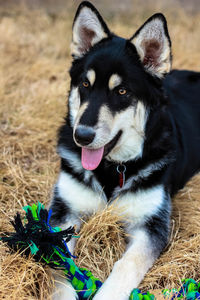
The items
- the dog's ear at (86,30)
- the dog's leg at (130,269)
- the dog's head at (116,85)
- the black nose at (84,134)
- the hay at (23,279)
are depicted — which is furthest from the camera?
the dog's ear at (86,30)

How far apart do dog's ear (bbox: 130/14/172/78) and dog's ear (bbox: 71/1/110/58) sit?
278 millimetres

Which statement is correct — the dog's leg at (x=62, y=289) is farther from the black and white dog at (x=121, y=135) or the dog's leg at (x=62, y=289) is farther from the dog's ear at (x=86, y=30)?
the dog's ear at (x=86, y=30)

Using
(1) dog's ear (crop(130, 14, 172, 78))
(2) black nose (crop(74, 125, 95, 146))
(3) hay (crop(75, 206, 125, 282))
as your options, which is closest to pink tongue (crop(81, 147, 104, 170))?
(2) black nose (crop(74, 125, 95, 146))

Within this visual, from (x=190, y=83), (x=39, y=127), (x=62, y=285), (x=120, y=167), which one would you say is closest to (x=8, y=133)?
(x=39, y=127)

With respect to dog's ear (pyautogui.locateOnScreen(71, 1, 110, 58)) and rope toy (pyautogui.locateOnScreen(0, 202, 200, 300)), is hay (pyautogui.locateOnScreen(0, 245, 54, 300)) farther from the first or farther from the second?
dog's ear (pyautogui.locateOnScreen(71, 1, 110, 58))

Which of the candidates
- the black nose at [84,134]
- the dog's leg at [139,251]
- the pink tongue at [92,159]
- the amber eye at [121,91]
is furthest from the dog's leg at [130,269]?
the amber eye at [121,91]

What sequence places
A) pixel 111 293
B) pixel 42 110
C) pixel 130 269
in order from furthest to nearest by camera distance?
pixel 42 110 < pixel 130 269 < pixel 111 293

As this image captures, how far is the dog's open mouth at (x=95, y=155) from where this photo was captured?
264 centimetres

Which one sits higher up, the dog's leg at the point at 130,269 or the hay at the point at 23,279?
the hay at the point at 23,279

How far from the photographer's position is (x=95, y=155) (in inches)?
104

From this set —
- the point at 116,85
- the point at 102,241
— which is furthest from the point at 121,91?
the point at 102,241

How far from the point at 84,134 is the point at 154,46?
2.86 feet

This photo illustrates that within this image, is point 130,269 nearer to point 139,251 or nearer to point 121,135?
point 139,251

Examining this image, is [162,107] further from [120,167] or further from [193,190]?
[193,190]
